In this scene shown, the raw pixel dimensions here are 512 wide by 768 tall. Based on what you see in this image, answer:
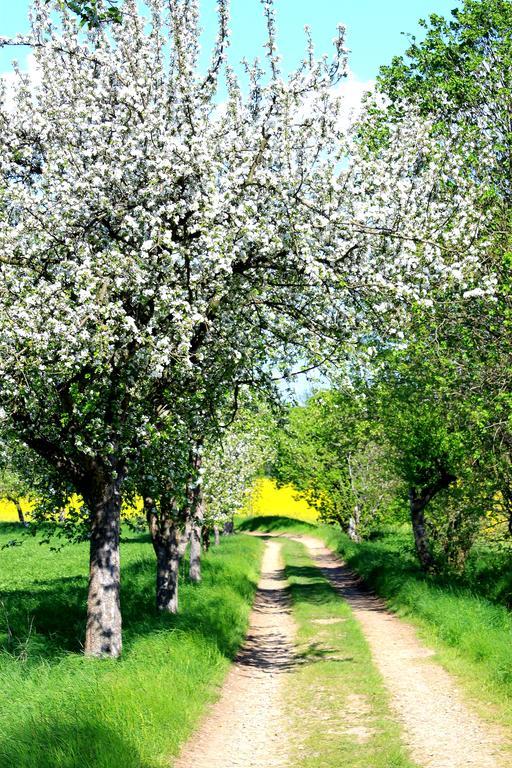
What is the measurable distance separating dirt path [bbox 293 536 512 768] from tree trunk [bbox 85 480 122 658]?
5771mm

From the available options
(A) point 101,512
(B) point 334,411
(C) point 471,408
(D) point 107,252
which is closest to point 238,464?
(B) point 334,411

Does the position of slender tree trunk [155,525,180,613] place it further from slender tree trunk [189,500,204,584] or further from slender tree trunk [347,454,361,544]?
slender tree trunk [347,454,361,544]

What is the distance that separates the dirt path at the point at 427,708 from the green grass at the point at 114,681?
3.64 m

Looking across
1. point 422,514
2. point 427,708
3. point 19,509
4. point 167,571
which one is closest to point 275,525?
point 19,509

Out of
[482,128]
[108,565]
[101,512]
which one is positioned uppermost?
[482,128]

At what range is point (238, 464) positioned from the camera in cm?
3878

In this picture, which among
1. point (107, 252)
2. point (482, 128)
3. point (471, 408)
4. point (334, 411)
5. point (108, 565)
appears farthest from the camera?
point (334, 411)

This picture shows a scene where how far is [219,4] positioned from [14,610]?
56.8 feet

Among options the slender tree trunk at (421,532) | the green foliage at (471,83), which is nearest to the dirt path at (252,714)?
the slender tree trunk at (421,532)

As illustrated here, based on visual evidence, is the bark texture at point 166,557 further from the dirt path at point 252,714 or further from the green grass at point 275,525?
the green grass at point 275,525

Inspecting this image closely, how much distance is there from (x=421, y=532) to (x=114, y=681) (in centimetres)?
2193

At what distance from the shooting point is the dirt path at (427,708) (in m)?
11.0

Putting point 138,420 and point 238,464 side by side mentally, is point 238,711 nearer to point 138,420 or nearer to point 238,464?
point 138,420

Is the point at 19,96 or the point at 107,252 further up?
the point at 19,96
